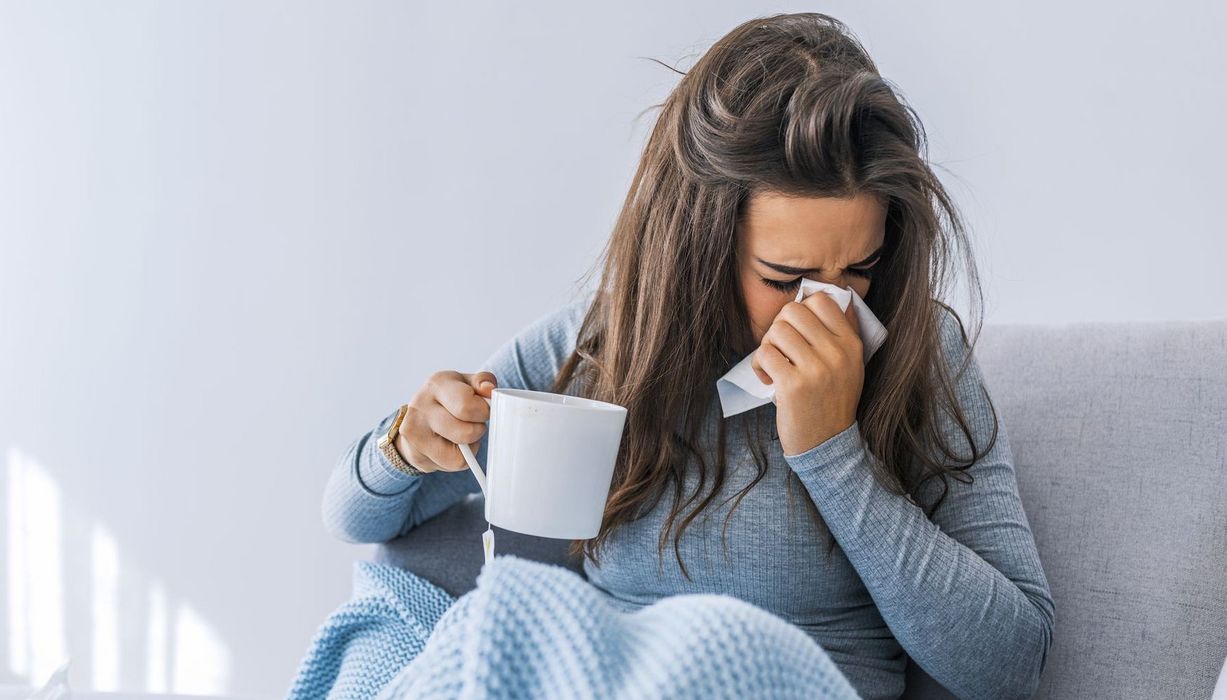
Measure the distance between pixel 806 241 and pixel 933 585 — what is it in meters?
0.30

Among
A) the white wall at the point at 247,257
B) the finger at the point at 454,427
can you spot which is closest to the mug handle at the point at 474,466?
the finger at the point at 454,427

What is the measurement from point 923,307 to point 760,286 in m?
0.15

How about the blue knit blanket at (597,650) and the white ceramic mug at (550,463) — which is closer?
the blue knit blanket at (597,650)

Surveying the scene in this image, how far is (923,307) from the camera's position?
903 millimetres

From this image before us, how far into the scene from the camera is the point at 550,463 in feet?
2.36

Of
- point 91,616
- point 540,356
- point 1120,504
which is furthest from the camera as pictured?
point 91,616

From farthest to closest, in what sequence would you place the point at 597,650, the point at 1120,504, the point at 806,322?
the point at 1120,504, the point at 806,322, the point at 597,650

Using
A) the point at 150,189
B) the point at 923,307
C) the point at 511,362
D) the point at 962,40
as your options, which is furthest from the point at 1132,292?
the point at 150,189

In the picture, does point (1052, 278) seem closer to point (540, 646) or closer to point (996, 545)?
point (996, 545)

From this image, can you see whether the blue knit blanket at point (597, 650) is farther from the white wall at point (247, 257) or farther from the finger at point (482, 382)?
the white wall at point (247, 257)

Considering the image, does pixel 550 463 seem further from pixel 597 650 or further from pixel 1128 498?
pixel 1128 498

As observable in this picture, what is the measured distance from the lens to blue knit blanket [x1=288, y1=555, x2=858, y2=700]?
0.43m

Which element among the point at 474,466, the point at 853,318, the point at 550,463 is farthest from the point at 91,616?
the point at 853,318

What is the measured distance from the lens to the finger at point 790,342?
81 cm
